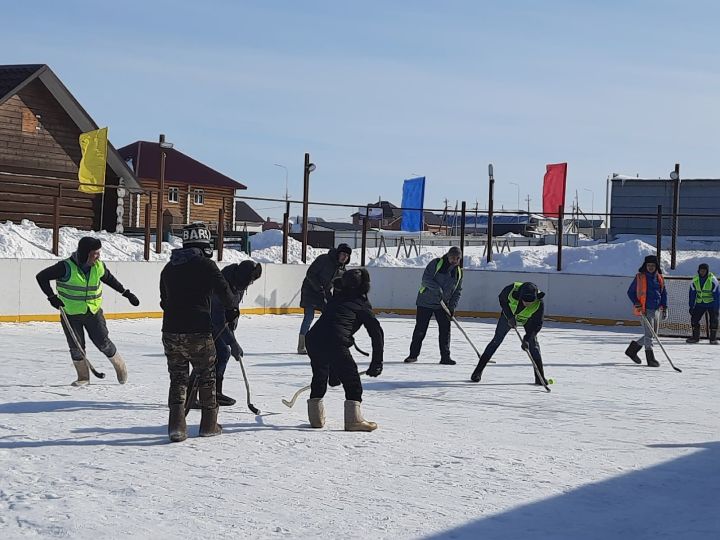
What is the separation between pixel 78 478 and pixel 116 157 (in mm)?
24105

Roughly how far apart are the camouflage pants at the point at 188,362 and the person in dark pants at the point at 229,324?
874 mm

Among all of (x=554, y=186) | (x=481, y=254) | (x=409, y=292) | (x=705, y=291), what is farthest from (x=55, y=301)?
(x=554, y=186)

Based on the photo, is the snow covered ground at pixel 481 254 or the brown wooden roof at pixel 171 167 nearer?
the snow covered ground at pixel 481 254

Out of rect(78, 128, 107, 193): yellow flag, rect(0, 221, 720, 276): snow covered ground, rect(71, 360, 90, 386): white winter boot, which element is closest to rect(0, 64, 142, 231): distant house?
rect(78, 128, 107, 193): yellow flag

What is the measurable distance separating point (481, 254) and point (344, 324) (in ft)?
62.8

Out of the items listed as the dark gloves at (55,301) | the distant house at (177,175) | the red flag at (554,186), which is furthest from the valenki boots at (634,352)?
the distant house at (177,175)

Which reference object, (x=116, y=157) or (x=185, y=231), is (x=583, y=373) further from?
(x=116, y=157)

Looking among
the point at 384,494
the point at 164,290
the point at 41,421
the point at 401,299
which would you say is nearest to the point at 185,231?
the point at 164,290

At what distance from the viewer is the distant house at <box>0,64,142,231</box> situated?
27438 millimetres

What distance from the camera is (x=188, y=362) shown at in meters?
7.48

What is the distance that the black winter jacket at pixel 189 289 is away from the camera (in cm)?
742

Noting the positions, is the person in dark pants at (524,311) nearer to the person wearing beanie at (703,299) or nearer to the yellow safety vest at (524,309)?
the yellow safety vest at (524,309)

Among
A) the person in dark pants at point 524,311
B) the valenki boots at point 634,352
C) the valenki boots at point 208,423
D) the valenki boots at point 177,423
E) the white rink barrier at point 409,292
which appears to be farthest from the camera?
the white rink barrier at point 409,292

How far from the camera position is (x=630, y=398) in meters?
10.7
